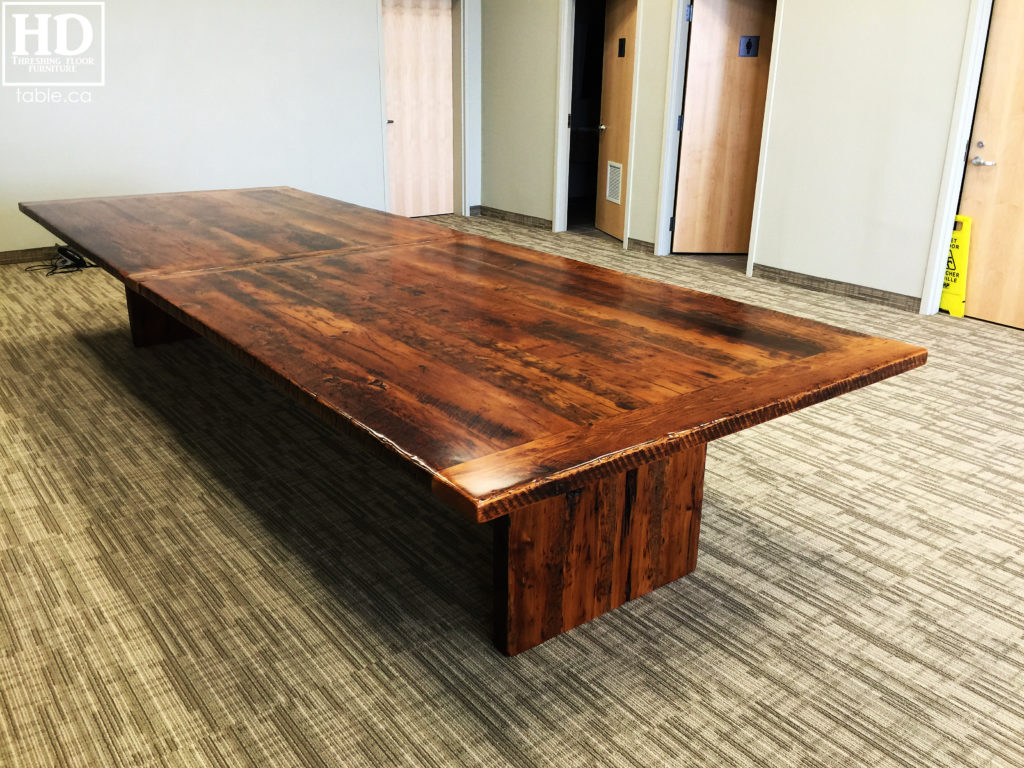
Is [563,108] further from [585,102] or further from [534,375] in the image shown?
[534,375]

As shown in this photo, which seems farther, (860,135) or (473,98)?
(473,98)

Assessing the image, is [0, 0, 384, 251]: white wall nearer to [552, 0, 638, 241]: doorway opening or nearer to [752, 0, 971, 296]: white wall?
[552, 0, 638, 241]: doorway opening

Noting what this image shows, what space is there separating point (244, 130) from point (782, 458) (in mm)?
5083

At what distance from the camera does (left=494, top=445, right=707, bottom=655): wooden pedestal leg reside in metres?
1.84

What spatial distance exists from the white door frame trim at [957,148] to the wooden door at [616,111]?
2501 millimetres

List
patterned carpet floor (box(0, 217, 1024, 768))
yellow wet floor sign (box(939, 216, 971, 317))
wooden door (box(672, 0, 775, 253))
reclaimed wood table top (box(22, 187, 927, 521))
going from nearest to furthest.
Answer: reclaimed wood table top (box(22, 187, 927, 521)), patterned carpet floor (box(0, 217, 1024, 768)), yellow wet floor sign (box(939, 216, 971, 317)), wooden door (box(672, 0, 775, 253))

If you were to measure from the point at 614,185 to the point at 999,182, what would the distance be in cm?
307

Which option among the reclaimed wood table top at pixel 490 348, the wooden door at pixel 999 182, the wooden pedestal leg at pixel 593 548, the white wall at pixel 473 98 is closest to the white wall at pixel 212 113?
the white wall at pixel 473 98

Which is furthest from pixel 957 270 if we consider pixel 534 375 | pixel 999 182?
pixel 534 375

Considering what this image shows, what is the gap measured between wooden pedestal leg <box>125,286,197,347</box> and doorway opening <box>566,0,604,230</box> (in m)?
4.18

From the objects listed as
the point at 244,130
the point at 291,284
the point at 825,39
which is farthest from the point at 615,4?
the point at 291,284

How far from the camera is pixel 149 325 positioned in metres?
4.00

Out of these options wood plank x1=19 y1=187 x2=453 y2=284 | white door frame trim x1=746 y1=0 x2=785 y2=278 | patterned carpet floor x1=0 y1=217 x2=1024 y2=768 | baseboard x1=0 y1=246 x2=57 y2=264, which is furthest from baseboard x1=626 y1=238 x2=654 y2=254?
baseboard x1=0 y1=246 x2=57 y2=264

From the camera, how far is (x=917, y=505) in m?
2.66
